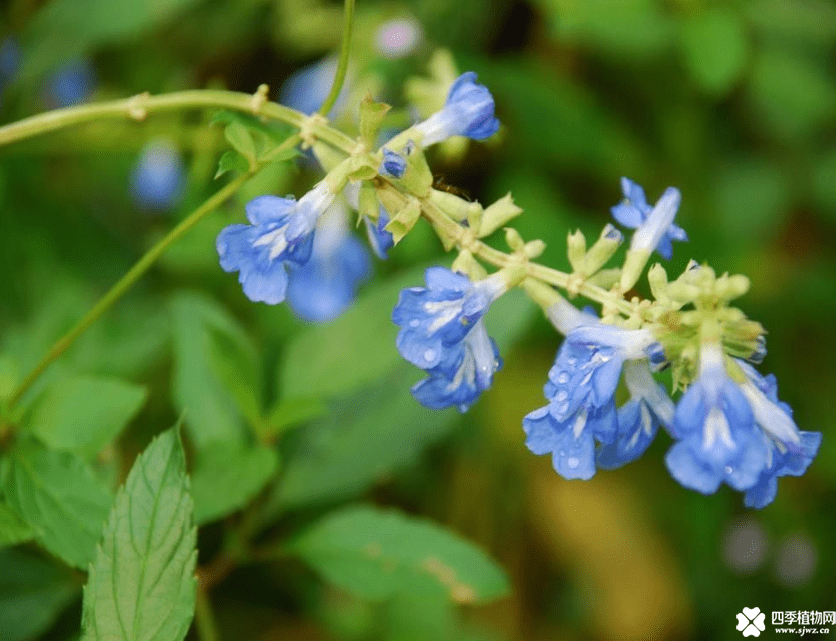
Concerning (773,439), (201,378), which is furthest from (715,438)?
(201,378)

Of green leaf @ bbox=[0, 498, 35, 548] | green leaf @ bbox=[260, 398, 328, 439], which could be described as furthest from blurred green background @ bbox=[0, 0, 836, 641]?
green leaf @ bbox=[0, 498, 35, 548]

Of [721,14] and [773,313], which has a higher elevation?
[721,14]

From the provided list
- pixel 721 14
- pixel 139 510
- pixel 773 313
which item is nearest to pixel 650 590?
pixel 773 313

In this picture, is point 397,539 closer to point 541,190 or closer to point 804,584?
point 541,190

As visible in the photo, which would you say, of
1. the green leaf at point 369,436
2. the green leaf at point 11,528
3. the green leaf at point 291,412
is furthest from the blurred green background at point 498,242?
the green leaf at point 11,528

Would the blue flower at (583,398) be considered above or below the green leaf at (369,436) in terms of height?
below

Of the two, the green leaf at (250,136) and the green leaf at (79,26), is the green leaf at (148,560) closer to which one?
the green leaf at (250,136)

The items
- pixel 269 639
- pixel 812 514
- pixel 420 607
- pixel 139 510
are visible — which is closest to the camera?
pixel 139 510

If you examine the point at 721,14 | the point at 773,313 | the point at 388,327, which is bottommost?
the point at 388,327
